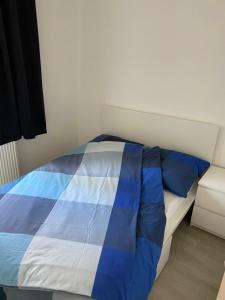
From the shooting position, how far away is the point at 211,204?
198 centimetres

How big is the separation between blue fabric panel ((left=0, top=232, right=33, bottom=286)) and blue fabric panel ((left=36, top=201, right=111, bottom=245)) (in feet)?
0.34

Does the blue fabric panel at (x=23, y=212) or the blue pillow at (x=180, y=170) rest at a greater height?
the blue pillow at (x=180, y=170)

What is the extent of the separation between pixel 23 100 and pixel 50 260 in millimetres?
1490

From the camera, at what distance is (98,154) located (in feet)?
7.23

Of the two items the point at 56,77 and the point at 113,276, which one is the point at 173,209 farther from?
the point at 56,77

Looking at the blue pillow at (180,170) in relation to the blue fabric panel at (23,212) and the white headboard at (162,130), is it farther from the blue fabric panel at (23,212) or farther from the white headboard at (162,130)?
the blue fabric panel at (23,212)

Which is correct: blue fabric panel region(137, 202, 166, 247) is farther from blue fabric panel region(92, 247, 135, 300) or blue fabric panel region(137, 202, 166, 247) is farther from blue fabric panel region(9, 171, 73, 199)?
blue fabric panel region(9, 171, 73, 199)

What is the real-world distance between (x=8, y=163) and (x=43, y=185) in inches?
27.5

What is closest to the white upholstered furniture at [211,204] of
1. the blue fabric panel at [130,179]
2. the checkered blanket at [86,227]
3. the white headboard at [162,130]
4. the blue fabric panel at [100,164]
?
the white headboard at [162,130]

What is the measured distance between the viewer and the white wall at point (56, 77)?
7.95 ft

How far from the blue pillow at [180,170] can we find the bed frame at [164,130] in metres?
0.14

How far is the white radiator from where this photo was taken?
2.21m

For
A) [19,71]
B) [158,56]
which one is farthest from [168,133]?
[19,71]

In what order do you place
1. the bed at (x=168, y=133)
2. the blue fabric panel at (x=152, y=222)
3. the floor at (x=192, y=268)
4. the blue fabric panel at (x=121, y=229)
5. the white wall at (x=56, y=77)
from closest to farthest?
the blue fabric panel at (x=121, y=229)
the blue fabric panel at (x=152, y=222)
the floor at (x=192, y=268)
the bed at (x=168, y=133)
the white wall at (x=56, y=77)
